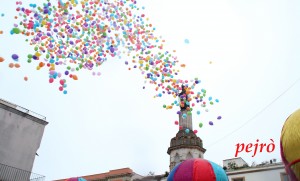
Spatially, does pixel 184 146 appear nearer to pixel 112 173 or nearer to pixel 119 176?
pixel 119 176

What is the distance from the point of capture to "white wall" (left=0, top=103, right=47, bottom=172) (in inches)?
773

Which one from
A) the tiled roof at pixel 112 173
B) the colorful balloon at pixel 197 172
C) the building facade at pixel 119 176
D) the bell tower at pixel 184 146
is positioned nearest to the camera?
the colorful balloon at pixel 197 172

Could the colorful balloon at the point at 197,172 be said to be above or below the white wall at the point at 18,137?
below

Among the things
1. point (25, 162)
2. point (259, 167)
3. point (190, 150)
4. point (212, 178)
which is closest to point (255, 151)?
point (259, 167)

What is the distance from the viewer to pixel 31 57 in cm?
1218

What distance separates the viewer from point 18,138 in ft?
67.5

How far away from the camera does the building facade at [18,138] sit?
19312 mm

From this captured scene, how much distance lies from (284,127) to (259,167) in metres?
22.1

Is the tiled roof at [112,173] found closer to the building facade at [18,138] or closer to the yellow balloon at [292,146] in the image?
the building facade at [18,138]

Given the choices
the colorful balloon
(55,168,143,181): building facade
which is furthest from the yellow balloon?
(55,168,143,181): building facade

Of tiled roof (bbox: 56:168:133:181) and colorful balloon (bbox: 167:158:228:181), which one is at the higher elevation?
tiled roof (bbox: 56:168:133:181)

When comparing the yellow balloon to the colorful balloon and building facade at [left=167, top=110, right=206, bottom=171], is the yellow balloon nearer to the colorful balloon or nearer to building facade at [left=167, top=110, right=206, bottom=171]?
the colorful balloon

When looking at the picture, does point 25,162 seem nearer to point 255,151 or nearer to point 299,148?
point 255,151

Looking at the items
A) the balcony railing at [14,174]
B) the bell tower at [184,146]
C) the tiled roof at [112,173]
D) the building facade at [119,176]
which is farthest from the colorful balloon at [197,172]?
the tiled roof at [112,173]
